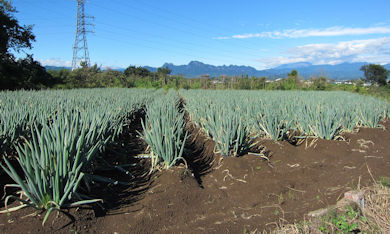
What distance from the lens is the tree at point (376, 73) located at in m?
42.0

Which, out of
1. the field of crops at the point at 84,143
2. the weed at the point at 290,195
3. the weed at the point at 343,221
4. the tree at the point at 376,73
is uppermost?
the tree at the point at 376,73

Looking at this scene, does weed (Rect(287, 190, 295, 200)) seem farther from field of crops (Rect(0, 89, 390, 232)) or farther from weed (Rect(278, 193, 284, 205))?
field of crops (Rect(0, 89, 390, 232))

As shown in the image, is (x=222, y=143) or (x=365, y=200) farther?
(x=222, y=143)

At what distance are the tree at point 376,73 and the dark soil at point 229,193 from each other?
47.3 m

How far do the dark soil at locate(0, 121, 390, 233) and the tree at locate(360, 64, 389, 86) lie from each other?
1860 inches

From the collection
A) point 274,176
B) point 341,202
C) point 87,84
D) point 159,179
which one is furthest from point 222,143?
point 87,84

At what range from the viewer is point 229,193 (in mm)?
2473

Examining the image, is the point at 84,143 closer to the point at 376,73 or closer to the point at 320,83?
the point at 320,83

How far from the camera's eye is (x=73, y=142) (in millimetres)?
2068

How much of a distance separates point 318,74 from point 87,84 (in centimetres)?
2123

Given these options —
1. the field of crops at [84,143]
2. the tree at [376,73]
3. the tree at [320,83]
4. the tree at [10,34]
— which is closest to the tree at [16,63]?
the tree at [10,34]

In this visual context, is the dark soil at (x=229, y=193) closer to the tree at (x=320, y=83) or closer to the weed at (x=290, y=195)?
the weed at (x=290, y=195)

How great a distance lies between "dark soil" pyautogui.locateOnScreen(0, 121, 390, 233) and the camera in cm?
185

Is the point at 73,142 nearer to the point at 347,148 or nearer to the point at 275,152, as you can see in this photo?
the point at 275,152
